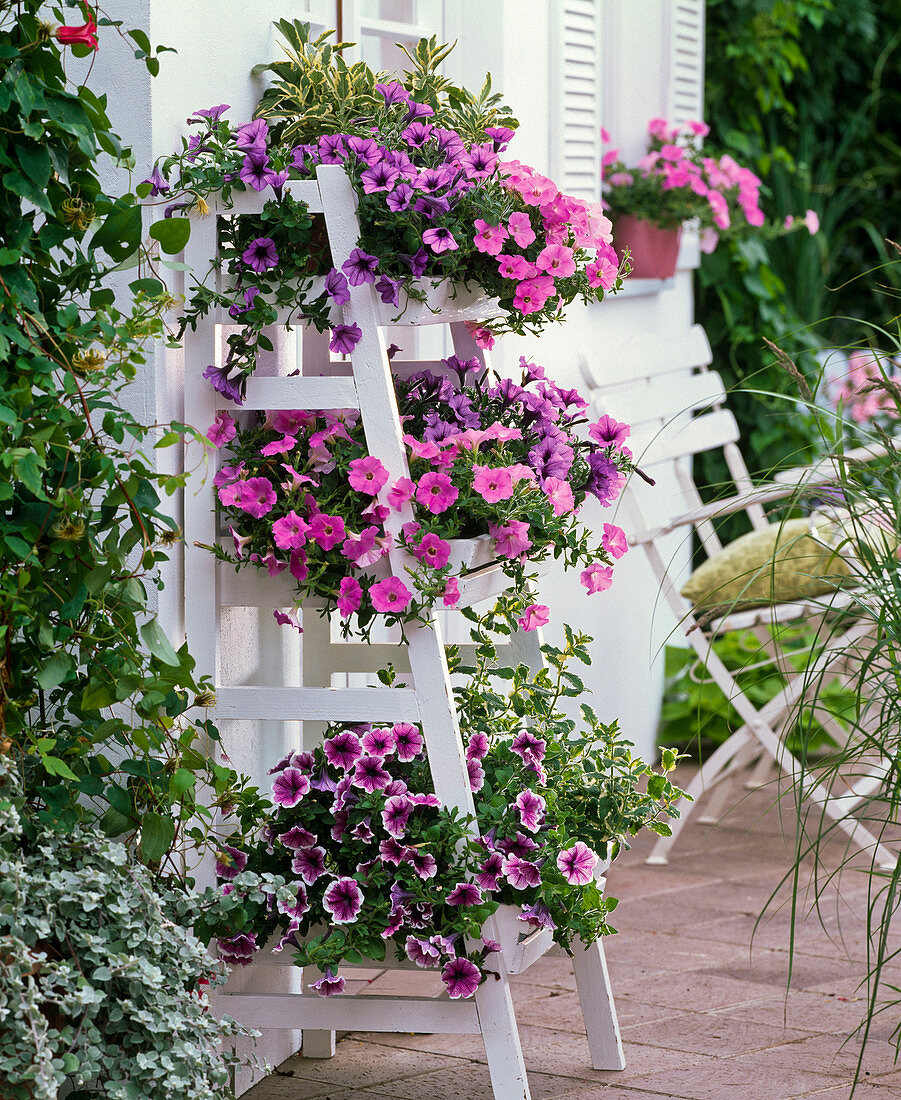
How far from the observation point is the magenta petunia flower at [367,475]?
2.15 metres

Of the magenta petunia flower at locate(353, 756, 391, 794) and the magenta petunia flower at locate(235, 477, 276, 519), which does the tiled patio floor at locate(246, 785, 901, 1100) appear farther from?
the magenta petunia flower at locate(235, 477, 276, 519)

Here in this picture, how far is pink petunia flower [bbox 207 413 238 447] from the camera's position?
2240 millimetres

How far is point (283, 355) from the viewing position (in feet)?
8.57

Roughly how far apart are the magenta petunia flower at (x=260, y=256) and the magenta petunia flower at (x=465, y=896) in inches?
36.6

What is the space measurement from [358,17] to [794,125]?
3637mm

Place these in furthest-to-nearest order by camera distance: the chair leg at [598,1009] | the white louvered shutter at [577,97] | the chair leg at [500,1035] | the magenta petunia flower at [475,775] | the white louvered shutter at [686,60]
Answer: the white louvered shutter at [686,60], the white louvered shutter at [577,97], the chair leg at [598,1009], the magenta petunia flower at [475,775], the chair leg at [500,1035]

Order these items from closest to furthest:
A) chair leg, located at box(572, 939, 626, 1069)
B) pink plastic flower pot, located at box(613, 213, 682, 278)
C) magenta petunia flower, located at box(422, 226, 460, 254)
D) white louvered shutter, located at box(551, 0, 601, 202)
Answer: magenta petunia flower, located at box(422, 226, 460, 254)
chair leg, located at box(572, 939, 626, 1069)
white louvered shutter, located at box(551, 0, 601, 202)
pink plastic flower pot, located at box(613, 213, 682, 278)

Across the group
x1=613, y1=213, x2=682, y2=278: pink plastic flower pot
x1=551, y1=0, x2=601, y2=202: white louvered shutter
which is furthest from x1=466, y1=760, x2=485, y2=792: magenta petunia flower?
x1=613, y1=213, x2=682, y2=278: pink plastic flower pot

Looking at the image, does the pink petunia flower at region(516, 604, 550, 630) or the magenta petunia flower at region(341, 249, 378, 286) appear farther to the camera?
the pink petunia flower at region(516, 604, 550, 630)

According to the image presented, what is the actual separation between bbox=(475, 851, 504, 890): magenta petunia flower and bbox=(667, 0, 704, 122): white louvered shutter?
3.18 meters

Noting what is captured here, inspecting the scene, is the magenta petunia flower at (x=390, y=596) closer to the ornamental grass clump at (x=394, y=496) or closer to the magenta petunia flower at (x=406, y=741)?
the ornamental grass clump at (x=394, y=496)

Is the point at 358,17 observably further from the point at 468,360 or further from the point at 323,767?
the point at 323,767

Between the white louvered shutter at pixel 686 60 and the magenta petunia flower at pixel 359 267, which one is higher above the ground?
the white louvered shutter at pixel 686 60

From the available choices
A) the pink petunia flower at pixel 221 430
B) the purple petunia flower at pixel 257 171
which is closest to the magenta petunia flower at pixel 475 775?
the pink petunia flower at pixel 221 430
